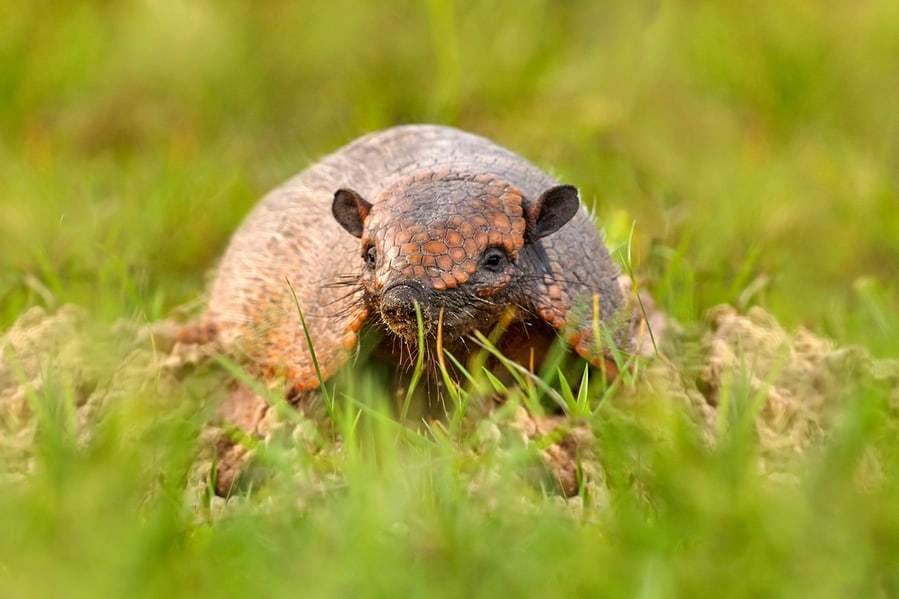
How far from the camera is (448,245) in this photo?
4484mm

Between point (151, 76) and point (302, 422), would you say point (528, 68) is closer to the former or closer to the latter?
point (151, 76)

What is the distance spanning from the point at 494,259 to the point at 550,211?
36cm

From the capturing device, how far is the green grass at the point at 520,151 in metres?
3.39

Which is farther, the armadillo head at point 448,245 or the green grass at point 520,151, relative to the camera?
the armadillo head at point 448,245

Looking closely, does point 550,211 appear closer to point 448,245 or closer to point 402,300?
point 448,245

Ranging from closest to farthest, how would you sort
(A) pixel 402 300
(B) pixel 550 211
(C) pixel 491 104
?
(A) pixel 402 300
(B) pixel 550 211
(C) pixel 491 104

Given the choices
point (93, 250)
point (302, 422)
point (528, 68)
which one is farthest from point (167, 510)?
point (528, 68)

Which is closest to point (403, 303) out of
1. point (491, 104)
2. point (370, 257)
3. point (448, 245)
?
point (448, 245)

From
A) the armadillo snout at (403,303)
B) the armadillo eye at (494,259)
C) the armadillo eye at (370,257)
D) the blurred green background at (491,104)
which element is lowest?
the armadillo snout at (403,303)

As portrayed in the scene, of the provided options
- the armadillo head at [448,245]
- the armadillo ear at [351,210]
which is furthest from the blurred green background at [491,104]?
the armadillo head at [448,245]

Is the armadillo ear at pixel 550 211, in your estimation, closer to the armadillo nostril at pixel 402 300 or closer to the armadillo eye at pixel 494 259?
the armadillo eye at pixel 494 259

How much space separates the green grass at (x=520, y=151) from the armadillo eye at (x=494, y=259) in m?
0.62

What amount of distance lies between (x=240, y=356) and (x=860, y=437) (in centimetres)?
287

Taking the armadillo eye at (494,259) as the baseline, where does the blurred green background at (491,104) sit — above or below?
above
